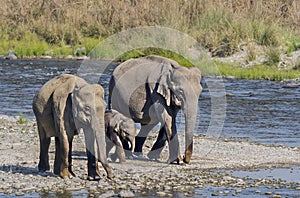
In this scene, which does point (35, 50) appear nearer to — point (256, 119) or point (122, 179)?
point (256, 119)

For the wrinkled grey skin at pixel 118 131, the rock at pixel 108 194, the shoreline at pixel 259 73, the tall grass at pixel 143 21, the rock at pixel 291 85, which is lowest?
the shoreline at pixel 259 73

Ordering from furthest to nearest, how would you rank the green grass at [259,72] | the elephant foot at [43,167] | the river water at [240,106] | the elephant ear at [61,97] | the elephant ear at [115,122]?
the green grass at [259,72] < the elephant ear at [115,122] < the river water at [240,106] < the elephant foot at [43,167] < the elephant ear at [61,97]

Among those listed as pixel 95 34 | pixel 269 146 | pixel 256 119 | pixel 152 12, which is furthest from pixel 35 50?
pixel 269 146

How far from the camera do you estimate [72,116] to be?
11242 millimetres

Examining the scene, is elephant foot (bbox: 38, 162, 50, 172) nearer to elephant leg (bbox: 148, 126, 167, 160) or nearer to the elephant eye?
the elephant eye

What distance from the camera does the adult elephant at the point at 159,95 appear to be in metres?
12.8

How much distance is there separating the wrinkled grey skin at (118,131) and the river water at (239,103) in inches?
142

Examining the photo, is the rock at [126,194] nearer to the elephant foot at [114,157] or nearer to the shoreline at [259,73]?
the elephant foot at [114,157]

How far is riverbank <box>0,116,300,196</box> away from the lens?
11.0 meters

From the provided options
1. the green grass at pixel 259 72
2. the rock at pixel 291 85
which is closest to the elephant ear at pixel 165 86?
the rock at pixel 291 85

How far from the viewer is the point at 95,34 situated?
115 ft

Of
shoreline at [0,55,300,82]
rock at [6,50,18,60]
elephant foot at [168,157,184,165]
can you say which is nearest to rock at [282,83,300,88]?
shoreline at [0,55,300,82]

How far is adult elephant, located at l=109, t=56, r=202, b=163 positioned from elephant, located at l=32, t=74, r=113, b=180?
1758 mm

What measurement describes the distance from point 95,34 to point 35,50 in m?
2.67
